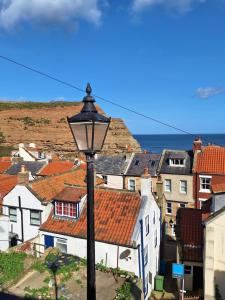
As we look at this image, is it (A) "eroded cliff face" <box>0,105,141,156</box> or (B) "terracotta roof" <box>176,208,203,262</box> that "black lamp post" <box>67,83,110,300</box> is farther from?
(A) "eroded cliff face" <box>0,105,141,156</box>

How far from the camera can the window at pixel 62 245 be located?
58.9ft

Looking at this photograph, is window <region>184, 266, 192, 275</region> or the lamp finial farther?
window <region>184, 266, 192, 275</region>

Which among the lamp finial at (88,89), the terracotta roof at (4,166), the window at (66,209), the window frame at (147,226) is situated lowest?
the window frame at (147,226)

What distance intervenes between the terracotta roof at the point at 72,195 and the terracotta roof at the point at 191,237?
6819 millimetres

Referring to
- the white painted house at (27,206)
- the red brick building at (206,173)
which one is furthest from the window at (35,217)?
the red brick building at (206,173)

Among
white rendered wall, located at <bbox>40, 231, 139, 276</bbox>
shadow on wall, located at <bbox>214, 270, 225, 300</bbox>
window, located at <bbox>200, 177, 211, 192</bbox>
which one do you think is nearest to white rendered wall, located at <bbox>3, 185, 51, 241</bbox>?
white rendered wall, located at <bbox>40, 231, 139, 276</bbox>

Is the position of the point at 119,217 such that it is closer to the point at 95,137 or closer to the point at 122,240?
the point at 122,240

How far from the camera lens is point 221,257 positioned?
Result: 14633mm

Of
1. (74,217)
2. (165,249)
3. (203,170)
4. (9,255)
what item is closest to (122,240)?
(74,217)

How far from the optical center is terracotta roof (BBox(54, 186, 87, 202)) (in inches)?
725

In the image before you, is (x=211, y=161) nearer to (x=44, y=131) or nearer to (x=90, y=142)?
(x=90, y=142)

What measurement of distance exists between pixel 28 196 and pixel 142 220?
793cm

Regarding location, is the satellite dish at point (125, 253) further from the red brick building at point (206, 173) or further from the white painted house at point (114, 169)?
the white painted house at point (114, 169)

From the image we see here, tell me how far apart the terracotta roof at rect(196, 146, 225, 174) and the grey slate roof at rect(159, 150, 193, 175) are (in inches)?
40.6
